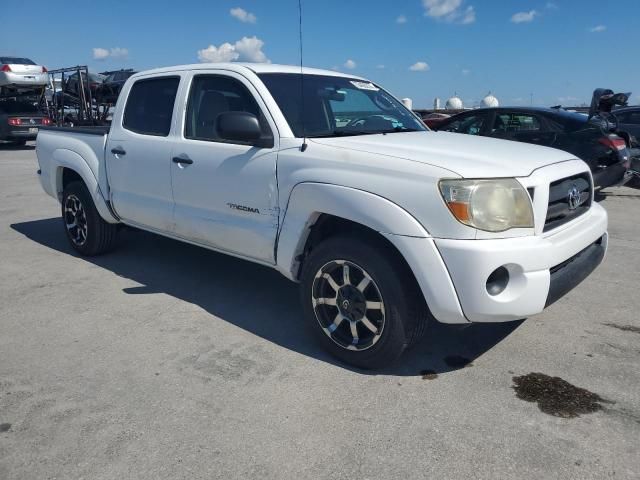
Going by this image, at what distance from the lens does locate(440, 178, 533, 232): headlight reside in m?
2.69

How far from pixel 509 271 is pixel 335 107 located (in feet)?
6.38

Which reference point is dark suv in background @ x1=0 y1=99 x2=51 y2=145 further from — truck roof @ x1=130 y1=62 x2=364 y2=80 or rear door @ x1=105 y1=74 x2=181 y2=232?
truck roof @ x1=130 y1=62 x2=364 y2=80

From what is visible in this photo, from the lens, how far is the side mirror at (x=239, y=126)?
10.9ft

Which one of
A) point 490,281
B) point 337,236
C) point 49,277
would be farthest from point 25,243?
point 490,281

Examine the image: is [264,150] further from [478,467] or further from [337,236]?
[478,467]

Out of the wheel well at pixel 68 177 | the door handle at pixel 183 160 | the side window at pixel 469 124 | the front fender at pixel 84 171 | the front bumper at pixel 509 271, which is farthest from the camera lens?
the side window at pixel 469 124

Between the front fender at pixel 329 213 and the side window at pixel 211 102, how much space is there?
0.90 m

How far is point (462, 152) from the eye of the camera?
10.1 ft

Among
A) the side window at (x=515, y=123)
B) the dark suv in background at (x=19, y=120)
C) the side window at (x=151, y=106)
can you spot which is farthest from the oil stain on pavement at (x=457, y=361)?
the dark suv in background at (x=19, y=120)

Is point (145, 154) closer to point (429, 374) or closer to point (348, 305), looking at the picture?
point (348, 305)

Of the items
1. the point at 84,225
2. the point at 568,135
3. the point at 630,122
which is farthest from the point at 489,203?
the point at 630,122

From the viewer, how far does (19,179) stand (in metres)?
11.4

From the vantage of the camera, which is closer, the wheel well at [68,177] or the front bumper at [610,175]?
the wheel well at [68,177]

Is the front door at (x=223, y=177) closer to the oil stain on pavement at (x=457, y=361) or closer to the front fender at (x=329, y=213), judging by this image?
the front fender at (x=329, y=213)
